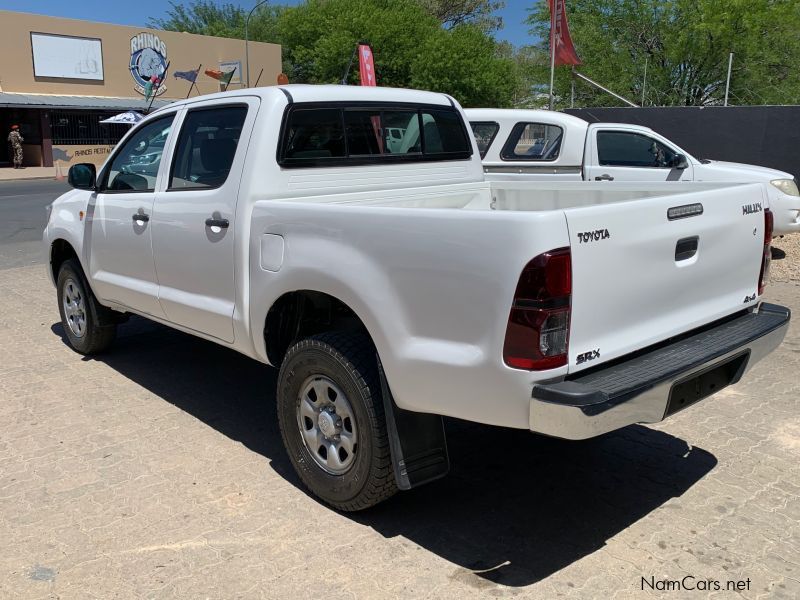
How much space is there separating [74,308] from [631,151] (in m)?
7.46

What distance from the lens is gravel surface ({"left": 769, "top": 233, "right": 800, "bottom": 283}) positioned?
362 inches

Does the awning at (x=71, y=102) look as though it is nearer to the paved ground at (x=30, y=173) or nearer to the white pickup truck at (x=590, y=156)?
the paved ground at (x=30, y=173)

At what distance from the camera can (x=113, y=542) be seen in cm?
341

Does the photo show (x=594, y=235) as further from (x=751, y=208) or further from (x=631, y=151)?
(x=631, y=151)

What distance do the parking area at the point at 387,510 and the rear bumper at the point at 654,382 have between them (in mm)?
705

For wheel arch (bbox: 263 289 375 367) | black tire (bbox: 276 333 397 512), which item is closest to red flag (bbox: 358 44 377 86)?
wheel arch (bbox: 263 289 375 367)

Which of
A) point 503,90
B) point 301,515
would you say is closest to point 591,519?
point 301,515

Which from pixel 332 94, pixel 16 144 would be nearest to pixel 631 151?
pixel 332 94

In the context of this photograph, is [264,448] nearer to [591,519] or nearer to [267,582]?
[267,582]

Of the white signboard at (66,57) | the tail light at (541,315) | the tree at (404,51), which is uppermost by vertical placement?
the tree at (404,51)

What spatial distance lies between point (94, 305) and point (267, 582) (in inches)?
136

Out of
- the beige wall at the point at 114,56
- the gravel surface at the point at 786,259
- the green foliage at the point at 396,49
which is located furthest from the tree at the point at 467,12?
the gravel surface at the point at 786,259

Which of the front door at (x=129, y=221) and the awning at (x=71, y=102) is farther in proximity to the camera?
the awning at (x=71, y=102)

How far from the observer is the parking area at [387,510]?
313 centimetres
